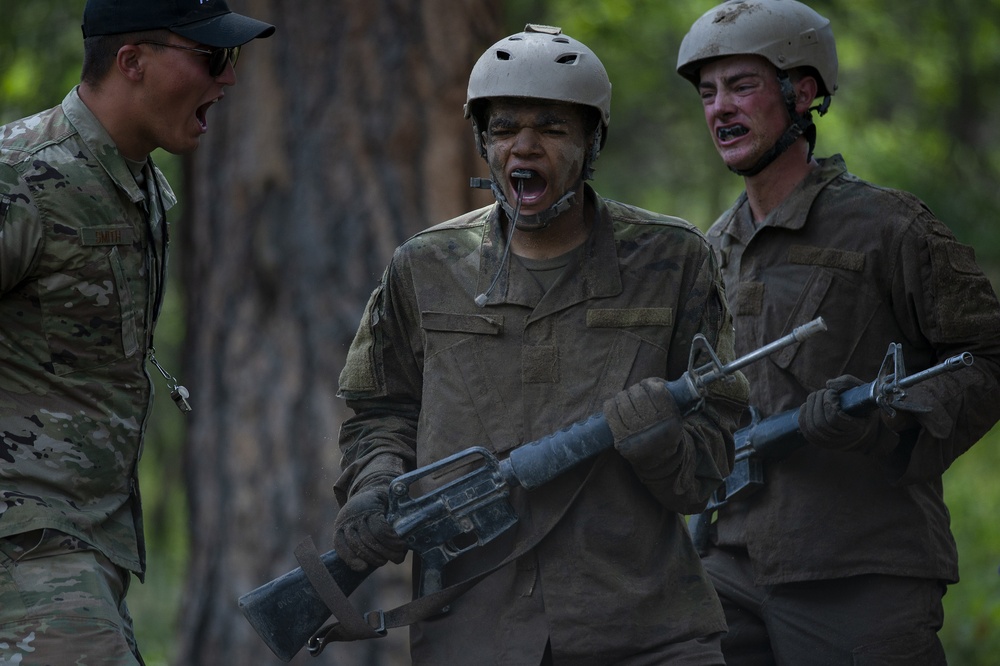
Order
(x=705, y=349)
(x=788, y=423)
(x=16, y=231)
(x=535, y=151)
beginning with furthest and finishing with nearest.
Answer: (x=788, y=423) → (x=535, y=151) → (x=705, y=349) → (x=16, y=231)

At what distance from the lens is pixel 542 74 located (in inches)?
169

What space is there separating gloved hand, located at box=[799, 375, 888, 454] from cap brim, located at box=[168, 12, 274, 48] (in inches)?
90.0

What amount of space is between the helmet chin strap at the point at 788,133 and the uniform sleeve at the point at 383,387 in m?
1.72

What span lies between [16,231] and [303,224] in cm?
405

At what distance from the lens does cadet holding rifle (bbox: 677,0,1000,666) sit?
5000 mm

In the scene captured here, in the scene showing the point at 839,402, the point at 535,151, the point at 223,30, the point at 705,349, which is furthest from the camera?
the point at 839,402

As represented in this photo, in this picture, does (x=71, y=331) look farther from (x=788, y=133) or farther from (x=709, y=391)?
(x=788, y=133)

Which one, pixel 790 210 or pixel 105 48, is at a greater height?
pixel 105 48

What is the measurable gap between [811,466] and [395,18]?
4067 mm

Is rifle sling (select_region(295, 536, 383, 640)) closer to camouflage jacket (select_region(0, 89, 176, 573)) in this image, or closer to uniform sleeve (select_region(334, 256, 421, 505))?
uniform sleeve (select_region(334, 256, 421, 505))

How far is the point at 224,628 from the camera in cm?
801

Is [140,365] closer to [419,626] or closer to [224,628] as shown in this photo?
[419,626]

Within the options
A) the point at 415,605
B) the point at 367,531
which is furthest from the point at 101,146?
the point at 415,605

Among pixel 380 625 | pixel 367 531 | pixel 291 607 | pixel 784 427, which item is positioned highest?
pixel 367 531
